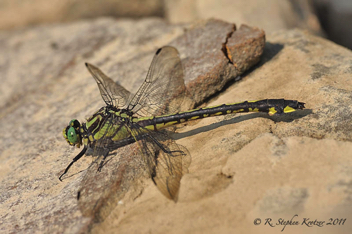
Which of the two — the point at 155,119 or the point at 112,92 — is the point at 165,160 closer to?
the point at 155,119

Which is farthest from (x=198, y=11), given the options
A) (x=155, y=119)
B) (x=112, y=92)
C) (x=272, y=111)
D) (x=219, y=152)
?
(x=219, y=152)

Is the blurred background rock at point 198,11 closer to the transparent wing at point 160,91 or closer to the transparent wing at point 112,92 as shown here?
the transparent wing at point 160,91

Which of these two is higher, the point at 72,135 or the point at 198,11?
the point at 198,11

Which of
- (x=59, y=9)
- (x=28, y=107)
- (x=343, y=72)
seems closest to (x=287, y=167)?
(x=343, y=72)

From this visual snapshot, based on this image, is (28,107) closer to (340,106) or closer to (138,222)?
(138,222)

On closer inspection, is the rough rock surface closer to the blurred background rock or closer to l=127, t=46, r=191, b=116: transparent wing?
l=127, t=46, r=191, b=116: transparent wing

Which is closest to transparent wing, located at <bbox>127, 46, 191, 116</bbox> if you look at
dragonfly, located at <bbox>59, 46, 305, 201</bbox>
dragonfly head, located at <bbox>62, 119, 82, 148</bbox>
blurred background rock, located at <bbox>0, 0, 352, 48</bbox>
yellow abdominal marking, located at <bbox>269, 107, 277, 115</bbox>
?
dragonfly, located at <bbox>59, 46, 305, 201</bbox>
